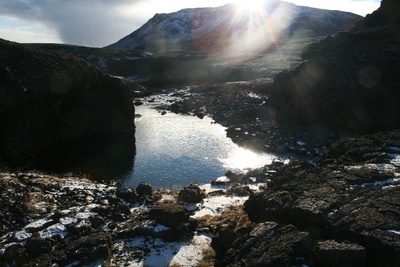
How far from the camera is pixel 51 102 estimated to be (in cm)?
4209

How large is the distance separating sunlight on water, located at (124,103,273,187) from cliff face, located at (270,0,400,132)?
547 inches

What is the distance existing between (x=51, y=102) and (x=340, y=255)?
1464 inches

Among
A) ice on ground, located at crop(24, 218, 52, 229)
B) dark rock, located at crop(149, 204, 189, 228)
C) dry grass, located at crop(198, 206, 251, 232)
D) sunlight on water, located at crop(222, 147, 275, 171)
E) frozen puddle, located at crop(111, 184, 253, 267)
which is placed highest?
ice on ground, located at crop(24, 218, 52, 229)

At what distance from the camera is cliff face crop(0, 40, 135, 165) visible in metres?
36.4

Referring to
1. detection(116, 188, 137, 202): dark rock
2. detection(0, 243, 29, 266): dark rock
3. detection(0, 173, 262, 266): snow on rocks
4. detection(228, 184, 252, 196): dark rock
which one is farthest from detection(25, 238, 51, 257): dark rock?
detection(228, 184, 252, 196): dark rock

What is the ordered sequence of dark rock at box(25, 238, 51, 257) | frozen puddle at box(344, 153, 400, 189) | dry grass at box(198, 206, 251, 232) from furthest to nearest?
dry grass at box(198, 206, 251, 232)
frozen puddle at box(344, 153, 400, 189)
dark rock at box(25, 238, 51, 257)

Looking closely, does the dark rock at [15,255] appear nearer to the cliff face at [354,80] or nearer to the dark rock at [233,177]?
the dark rock at [233,177]

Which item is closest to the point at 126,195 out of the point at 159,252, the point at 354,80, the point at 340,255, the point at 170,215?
the point at 170,215

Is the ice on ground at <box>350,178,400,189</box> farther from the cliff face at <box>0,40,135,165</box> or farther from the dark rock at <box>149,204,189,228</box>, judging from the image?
the cliff face at <box>0,40,135,165</box>

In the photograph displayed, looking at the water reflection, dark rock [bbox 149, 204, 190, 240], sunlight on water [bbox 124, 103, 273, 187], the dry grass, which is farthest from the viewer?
the water reflection

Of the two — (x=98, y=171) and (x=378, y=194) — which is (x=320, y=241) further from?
(x=98, y=171)

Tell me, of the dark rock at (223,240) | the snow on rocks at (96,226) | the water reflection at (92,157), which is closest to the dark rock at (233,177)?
the snow on rocks at (96,226)

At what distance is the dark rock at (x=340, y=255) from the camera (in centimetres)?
1434

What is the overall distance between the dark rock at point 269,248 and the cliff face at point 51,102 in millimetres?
26728
